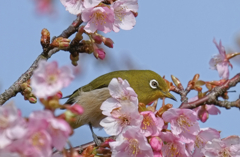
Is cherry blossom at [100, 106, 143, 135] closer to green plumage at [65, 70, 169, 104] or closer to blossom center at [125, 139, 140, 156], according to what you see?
blossom center at [125, 139, 140, 156]

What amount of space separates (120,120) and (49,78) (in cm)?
141

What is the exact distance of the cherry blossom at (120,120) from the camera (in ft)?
10.8

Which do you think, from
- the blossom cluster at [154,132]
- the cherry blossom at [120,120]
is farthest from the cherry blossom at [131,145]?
the cherry blossom at [120,120]

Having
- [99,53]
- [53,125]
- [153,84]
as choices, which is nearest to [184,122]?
[99,53]

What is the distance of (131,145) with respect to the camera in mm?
3266

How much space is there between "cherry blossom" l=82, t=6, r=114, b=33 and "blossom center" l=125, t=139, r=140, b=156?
1.32 meters

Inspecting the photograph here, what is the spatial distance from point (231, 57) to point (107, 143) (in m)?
1.74

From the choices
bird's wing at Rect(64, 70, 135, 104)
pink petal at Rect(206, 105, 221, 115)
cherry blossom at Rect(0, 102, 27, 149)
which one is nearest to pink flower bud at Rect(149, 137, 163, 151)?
pink petal at Rect(206, 105, 221, 115)

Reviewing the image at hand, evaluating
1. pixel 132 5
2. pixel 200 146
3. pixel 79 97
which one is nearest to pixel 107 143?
pixel 200 146

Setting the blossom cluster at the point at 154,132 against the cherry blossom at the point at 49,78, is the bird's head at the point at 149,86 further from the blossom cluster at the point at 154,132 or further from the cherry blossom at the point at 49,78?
the cherry blossom at the point at 49,78

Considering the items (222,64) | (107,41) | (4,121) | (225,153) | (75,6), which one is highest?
(75,6)

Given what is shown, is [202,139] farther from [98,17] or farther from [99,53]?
[98,17]

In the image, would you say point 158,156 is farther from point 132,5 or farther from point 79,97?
point 79,97

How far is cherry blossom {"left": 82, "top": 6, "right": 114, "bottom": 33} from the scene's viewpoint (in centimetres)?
362
